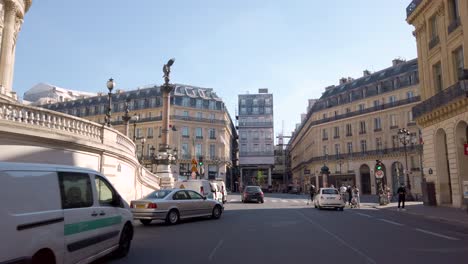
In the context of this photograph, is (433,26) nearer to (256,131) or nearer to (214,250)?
(214,250)

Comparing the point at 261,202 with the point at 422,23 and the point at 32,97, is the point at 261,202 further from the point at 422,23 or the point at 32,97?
the point at 32,97

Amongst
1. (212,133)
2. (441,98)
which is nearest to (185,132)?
(212,133)

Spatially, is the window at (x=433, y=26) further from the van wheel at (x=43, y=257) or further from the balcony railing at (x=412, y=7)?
the van wheel at (x=43, y=257)

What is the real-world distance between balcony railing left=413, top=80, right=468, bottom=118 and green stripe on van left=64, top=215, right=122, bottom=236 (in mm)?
16557

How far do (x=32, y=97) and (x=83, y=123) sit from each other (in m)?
84.6

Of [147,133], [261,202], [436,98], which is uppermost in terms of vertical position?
[147,133]

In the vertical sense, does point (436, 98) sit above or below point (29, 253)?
above

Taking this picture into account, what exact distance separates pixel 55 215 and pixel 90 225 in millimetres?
1104

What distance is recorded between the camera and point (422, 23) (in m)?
27.5

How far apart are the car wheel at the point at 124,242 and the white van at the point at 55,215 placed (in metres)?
0.14

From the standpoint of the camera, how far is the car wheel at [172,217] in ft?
47.5

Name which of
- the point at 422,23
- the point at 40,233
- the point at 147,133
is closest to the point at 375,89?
the point at 422,23

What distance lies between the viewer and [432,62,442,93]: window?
84.9ft

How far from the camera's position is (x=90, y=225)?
21.2 feet
